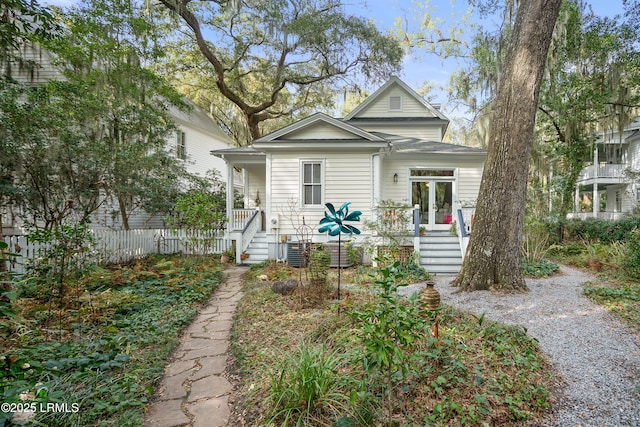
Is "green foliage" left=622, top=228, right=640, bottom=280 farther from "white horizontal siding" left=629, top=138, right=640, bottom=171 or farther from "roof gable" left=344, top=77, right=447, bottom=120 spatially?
"white horizontal siding" left=629, top=138, right=640, bottom=171

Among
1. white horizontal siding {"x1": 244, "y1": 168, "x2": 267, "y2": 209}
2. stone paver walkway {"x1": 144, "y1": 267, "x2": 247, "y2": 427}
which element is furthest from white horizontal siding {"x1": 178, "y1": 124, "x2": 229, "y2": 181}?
stone paver walkway {"x1": 144, "y1": 267, "x2": 247, "y2": 427}

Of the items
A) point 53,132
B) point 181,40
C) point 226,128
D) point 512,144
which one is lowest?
point 512,144

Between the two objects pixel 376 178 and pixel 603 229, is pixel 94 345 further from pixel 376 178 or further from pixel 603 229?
pixel 603 229

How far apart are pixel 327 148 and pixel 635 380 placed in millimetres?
7725

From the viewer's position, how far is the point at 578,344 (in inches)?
140

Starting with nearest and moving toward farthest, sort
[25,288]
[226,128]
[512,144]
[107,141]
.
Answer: [25,288], [512,144], [107,141], [226,128]

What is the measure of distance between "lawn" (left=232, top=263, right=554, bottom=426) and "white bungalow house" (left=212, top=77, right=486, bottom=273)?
4.83m

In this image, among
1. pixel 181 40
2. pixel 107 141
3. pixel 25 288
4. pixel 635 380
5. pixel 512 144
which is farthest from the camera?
pixel 181 40

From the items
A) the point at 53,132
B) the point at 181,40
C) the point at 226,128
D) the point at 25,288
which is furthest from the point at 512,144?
the point at 226,128

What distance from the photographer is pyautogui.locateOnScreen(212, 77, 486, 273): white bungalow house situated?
898 centimetres

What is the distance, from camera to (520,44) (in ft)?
18.3

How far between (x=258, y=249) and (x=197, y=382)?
23.0 feet

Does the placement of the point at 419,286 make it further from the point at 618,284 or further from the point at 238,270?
the point at 238,270

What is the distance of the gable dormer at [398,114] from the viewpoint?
1309 centimetres
